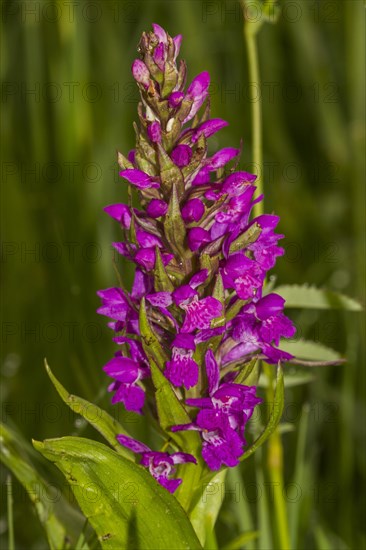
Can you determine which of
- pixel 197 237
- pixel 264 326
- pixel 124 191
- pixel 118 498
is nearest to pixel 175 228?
pixel 197 237

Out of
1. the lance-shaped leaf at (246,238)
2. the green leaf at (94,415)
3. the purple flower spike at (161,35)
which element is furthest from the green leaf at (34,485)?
the purple flower spike at (161,35)

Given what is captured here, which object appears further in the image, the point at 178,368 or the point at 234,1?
the point at 234,1

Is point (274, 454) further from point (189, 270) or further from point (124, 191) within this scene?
point (124, 191)

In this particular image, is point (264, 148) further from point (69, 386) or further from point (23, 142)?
point (69, 386)

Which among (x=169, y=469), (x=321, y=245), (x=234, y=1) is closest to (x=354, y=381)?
(x=321, y=245)

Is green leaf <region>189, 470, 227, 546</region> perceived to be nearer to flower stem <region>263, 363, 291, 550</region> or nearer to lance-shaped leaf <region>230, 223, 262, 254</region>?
flower stem <region>263, 363, 291, 550</region>

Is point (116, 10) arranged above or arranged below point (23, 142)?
above
